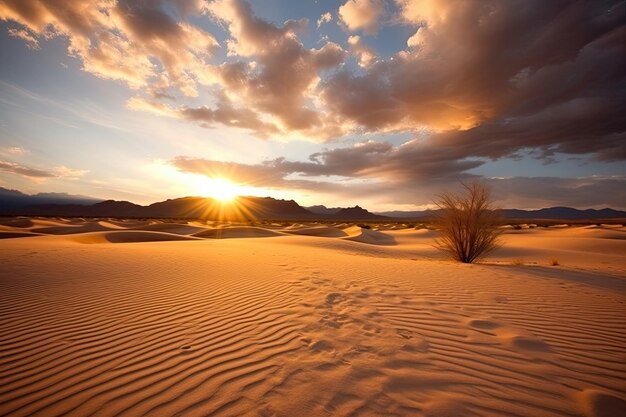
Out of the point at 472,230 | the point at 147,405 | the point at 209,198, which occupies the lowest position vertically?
the point at 147,405

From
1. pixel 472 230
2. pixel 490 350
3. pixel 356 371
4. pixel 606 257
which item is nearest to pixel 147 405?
pixel 356 371

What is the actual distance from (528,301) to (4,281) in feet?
34.6

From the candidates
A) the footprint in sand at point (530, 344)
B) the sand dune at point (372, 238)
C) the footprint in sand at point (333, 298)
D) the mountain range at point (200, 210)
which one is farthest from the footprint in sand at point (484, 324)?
the mountain range at point (200, 210)

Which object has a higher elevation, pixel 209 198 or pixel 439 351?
pixel 209 198

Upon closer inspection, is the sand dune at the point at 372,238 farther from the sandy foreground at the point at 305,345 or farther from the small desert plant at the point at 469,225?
the sandy foreground at the point at 305,345

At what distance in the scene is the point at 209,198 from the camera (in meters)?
174

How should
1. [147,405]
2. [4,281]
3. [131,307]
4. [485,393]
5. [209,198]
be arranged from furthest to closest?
1. [209,198]
2. [4,281]
3. [131,307]
4. [485,393]
5. [147,405]

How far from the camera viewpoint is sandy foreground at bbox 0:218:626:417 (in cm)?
241

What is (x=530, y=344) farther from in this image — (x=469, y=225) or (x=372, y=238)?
(x=372, y=238)

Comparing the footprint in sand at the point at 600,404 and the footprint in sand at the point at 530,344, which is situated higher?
the footprint in sand at the point at 530,344

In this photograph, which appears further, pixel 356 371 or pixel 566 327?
pixel 566 327

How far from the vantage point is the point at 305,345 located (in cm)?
335

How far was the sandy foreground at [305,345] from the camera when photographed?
2406 mm

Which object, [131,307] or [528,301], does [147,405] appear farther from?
[528,301]
